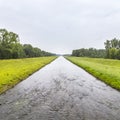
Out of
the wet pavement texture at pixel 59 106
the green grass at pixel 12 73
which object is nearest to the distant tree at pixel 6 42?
the green grass at pixel 12 73

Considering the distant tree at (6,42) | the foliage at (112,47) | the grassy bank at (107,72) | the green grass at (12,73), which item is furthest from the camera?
the foliage at (112,47)

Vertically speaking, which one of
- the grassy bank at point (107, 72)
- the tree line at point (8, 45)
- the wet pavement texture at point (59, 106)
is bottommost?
the wet pavement texture at point (59, 106)

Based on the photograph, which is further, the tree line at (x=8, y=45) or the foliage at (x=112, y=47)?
the foliage at (x=112, y=47)

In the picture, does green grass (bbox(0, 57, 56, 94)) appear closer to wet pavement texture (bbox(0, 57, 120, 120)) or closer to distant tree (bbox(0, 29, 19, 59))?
wet pavement texture (bbox(0, 57, 120, 120))

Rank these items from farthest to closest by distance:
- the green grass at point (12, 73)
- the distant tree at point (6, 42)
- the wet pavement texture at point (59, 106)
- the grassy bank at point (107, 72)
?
the distant tree at point (6, 42)
the grassy bank at point (107, 72)
the green grass at point (12, 73)
the wet pavement texture at point (59, 106)

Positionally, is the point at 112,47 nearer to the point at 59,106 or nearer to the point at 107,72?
the point at 107,72

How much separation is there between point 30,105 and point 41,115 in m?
2.01

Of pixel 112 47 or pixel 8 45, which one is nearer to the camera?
pixel 8 45

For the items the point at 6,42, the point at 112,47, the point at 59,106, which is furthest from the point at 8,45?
the point at 59,106

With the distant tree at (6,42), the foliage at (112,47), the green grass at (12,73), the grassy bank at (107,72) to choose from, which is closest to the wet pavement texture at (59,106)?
the green grass at (12,73)

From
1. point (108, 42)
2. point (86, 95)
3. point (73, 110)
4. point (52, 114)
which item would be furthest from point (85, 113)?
point (108, 42)

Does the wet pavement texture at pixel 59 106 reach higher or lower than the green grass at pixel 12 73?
lower

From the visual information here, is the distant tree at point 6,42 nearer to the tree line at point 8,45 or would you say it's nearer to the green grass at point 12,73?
the tree line at point 8,45

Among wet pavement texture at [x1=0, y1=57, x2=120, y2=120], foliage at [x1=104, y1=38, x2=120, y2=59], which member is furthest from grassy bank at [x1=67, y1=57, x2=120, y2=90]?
foliage at [x1=104, y1=38, x2=120, y2=59]
